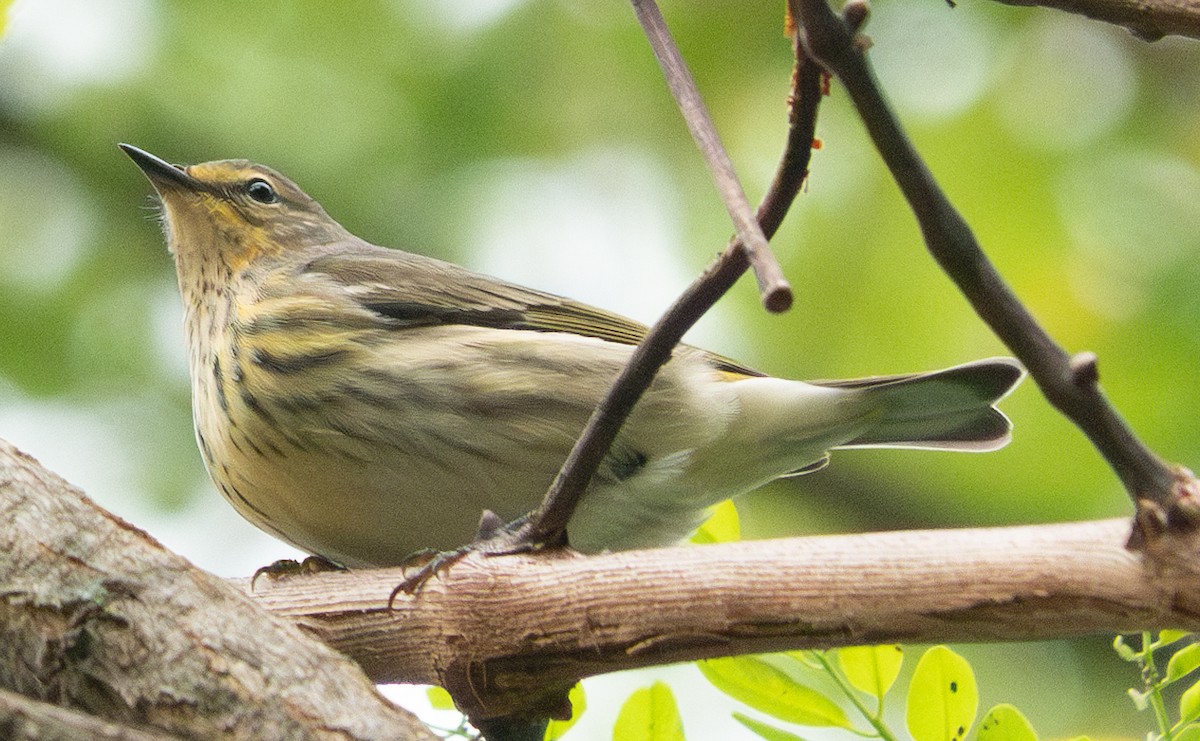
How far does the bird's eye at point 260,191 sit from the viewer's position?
179 inches

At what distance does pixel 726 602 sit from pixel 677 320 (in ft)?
1.67

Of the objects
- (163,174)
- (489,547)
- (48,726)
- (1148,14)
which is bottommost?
(48,726)

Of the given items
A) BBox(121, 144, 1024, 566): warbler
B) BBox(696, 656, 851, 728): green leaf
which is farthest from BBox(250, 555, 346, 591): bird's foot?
BBox(696, 656, 851, 728): green leaf

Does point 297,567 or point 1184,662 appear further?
point 297,567

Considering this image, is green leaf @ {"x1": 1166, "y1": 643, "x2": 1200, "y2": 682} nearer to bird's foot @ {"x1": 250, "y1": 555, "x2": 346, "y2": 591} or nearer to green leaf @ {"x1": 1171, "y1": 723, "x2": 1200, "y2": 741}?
green leaf @ {"x1": 1171, "y1": 723, "x2": 1200, "y2": 741}

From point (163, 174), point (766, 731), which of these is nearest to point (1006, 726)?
point (766, 731)

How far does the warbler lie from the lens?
131 inches

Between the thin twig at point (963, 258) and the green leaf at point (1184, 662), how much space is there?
0.64m

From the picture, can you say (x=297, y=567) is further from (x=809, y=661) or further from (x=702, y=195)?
(x=702, y=195)

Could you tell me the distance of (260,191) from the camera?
458 centimetres

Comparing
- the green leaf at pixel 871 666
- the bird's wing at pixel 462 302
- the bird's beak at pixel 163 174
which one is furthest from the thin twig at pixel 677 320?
the bird's beak at pixel 163 174

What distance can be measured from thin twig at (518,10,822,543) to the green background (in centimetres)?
302

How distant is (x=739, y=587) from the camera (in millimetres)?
2123

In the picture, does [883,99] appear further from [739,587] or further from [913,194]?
[739,587]
